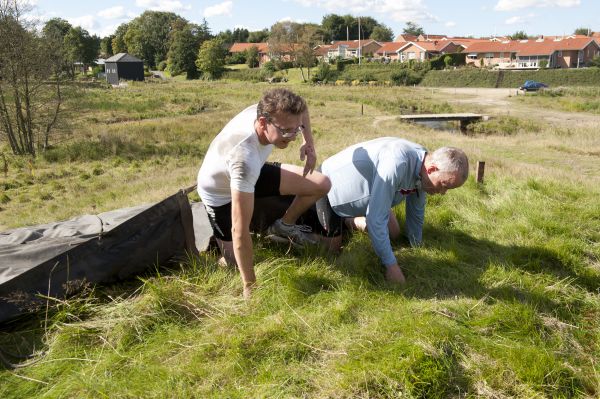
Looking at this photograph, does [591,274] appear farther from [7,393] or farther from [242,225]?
[7,393]

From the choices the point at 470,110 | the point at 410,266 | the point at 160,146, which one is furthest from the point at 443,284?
the point at 470,110

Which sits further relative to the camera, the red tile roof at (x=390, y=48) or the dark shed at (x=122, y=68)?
the red tile roof at (x=390, y=48)

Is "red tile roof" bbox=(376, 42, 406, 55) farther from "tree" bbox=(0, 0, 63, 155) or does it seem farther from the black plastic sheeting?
the black plastic sheeting

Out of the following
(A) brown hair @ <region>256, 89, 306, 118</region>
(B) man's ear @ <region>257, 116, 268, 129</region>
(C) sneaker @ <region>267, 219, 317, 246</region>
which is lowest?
(C) sneaker @ <region>267, 219, 317, 246</region>

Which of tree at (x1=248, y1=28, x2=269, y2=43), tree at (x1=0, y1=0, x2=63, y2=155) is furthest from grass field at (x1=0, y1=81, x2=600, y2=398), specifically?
tree at (x1=248, y1=28, x2=269, y2=43)

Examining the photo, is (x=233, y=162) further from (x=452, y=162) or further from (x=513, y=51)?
(x=513, y=51)

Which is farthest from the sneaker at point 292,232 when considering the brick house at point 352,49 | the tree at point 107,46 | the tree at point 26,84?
the tree at point 107,46

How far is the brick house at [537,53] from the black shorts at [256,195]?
67.9 metres

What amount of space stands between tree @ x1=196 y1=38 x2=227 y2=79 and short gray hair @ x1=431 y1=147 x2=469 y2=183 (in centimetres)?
6965

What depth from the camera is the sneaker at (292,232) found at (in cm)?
385

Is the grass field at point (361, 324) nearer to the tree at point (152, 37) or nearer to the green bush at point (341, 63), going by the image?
the green bush at point (341, 63)

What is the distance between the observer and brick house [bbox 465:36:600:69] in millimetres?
62259

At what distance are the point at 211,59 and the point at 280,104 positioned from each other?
7015cm

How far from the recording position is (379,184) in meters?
3.33
